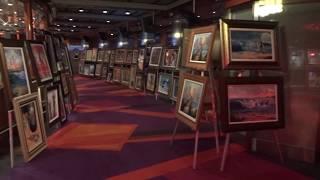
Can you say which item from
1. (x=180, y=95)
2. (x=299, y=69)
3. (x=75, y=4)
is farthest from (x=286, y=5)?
(x=75, y=4)

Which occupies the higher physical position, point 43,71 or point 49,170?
point 43,71

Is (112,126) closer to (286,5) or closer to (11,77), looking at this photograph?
(11,77)

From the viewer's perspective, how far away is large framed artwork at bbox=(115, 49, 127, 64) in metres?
14.0

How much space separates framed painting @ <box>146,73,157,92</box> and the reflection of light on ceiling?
19.0 ft

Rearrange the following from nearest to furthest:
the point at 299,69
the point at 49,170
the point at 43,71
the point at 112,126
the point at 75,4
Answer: the point at 49,170 < the point at 299,69 < the point at 43,71 < the point at 112,126 < the point at 75,4

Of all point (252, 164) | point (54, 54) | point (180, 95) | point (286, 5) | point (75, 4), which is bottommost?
point (252, 164)

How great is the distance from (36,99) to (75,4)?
9229mm

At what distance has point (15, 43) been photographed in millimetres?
4984

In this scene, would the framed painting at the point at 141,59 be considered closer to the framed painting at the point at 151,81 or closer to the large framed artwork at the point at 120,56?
the framed painting at the point at 151,81

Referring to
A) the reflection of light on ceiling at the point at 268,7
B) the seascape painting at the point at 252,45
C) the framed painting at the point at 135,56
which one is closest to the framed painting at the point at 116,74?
the framed painting at the point at 135,56

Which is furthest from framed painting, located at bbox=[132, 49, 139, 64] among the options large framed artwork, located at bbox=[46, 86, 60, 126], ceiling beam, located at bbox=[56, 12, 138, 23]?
large framed artwork, located at bbox=[46, 86, 60, 126]

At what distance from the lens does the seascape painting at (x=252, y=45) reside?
4.27 m

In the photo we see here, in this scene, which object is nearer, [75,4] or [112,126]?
[112,126]

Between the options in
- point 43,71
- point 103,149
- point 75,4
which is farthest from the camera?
point 75,4
